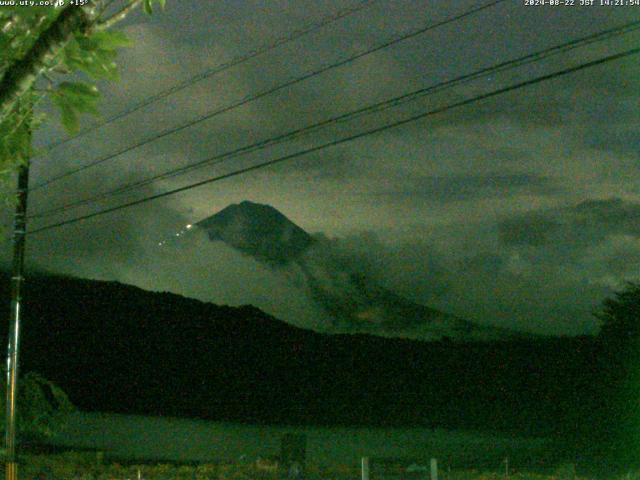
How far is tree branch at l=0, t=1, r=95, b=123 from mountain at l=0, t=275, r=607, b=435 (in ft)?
105

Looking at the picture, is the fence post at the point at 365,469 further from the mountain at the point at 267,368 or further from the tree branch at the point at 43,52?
the mountain at the point at 267,368

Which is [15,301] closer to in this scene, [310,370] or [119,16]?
[119,16]

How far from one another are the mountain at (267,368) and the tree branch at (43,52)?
32.0 m

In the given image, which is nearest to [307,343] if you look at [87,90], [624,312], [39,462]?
[624,312]

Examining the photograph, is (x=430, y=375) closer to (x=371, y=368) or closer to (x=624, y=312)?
(x=371, y=368)

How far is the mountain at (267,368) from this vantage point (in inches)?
1704

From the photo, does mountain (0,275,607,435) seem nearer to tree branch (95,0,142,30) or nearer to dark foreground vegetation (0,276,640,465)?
dark foreground vegetation (0,276,640,465)

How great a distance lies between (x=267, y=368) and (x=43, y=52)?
216 ft

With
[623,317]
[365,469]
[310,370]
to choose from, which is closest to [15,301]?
[365,469]

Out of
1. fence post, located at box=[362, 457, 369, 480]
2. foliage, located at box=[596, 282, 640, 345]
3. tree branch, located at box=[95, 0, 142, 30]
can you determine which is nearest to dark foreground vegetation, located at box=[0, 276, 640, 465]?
foliage, located at box=[596, 282, 640, 345]

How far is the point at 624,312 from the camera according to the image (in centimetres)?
3438

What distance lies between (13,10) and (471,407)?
46.4m

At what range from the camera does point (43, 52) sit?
3.53m

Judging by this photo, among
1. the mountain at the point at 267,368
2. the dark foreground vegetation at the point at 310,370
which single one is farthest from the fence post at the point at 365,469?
the mountain at the point at 267,368
